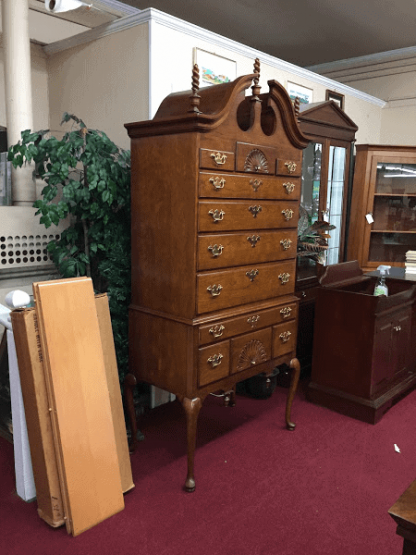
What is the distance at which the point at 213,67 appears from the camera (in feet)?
10.9

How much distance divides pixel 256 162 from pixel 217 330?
905 millimetres

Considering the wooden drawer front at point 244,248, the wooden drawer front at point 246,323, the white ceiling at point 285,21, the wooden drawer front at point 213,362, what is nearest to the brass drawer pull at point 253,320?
the wooden drawer front at point 246,323

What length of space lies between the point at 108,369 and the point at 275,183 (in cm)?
134

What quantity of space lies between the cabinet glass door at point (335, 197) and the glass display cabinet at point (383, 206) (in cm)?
20

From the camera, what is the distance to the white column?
290 cm

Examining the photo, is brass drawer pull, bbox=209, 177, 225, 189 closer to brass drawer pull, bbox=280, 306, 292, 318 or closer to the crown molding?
brass drawer pull, bbox=280, 306, 292, 318

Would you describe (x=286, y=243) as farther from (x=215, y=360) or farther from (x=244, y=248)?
(x=215, y=360)

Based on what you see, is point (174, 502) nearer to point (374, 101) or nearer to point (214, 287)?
point (214, 287)

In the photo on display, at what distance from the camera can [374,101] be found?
5531 millimetres

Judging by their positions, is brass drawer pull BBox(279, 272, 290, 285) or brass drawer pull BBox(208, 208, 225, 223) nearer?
brass drawer pull BBox(208, 208, 225, 223)

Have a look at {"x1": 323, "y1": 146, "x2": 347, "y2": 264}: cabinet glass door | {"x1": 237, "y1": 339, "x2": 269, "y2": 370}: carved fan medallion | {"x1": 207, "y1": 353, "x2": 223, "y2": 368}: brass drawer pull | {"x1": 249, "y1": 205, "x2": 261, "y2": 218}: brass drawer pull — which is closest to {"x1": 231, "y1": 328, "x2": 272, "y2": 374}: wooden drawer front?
{"x1": 237, "y1": 339, "x2": 269, "y2": 370}: carved fan medallion

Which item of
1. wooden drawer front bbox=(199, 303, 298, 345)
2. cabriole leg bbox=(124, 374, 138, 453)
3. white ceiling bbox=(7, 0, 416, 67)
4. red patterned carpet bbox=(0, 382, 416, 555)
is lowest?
red patterned carpet bbox=(0, 382, 416, 555)

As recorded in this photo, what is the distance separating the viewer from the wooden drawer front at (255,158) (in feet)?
7.64

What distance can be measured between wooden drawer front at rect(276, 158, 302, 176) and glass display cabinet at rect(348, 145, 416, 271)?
197 centimetres
